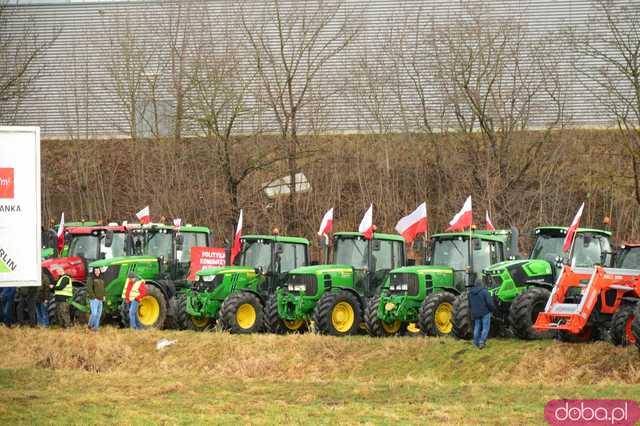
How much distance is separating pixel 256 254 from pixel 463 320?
6.79 meters

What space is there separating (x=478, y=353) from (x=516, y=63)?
73.0 feet

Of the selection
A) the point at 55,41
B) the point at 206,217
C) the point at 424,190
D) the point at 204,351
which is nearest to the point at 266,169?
the point at 206,217

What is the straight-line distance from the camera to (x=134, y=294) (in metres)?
28.0

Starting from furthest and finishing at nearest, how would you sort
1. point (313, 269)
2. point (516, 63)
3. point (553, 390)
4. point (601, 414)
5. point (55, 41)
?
point (55, 41) < point (516, 63) < point (313, 269) < point (553, 390) < point (601, 414)

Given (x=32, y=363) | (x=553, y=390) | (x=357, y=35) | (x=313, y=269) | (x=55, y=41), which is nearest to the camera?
(x=553, y=390)

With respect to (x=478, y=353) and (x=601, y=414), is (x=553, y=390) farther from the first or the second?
(x=478, y=353)

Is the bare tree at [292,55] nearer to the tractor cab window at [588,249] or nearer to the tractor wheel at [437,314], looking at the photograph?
the tractor wheel at [437,314]

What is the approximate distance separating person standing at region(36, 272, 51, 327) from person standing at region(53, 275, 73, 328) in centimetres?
Answer: 25

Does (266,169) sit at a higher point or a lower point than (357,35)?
lower

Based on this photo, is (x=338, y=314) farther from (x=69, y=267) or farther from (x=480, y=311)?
(x=69, y=267)

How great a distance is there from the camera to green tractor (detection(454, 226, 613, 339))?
2239 cm

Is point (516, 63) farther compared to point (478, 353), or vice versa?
point (516, 63)

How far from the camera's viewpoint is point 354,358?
2234cm

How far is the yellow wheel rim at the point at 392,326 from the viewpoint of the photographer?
25.8 metres
